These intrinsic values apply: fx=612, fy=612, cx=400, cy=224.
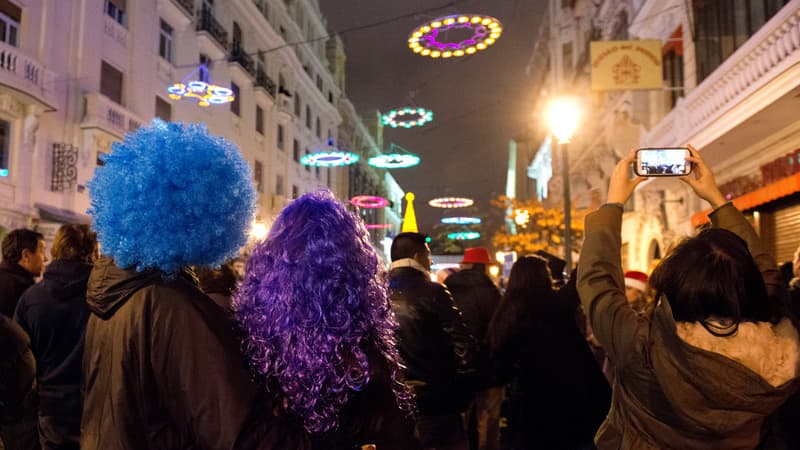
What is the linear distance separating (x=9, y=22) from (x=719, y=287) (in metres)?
16.5

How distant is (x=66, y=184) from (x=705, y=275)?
1691cm

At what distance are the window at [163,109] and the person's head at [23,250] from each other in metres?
16.9

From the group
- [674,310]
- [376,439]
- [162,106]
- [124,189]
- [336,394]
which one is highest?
[162,106]

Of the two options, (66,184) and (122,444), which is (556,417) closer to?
(122,444)

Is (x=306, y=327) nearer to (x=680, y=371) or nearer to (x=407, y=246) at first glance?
(x=680, y=371)

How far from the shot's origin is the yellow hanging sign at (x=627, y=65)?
12.2 metres

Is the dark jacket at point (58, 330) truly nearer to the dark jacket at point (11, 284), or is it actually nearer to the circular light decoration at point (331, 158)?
the dark jacket at point (11, 284)

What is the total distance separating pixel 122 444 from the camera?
158cm

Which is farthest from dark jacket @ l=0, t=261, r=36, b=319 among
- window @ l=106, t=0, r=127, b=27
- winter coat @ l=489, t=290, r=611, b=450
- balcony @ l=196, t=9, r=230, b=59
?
balcony @ l=196, t=9, r=230, b=59

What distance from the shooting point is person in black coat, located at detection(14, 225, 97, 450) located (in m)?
3.52

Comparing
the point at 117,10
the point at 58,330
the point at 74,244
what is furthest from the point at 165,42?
the point at 58,330

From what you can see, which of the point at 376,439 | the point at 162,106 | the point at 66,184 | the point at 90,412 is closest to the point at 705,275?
the point at 376,439

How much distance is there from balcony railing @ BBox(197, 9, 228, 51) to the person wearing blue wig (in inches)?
901

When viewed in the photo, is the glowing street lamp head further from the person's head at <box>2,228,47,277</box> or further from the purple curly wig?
the purple curly wig
